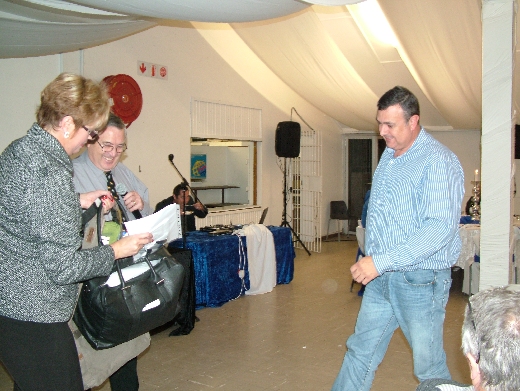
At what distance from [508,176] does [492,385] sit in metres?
2.09

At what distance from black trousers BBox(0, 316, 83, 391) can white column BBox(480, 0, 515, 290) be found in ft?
7.65

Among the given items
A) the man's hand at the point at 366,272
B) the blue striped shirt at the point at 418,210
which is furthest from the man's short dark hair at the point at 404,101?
the man's hand at the point at 366,272

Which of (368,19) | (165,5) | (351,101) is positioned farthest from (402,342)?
(351,101)

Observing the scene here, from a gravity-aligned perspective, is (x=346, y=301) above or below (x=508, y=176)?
below

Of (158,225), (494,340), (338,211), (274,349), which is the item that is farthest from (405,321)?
(338,211)

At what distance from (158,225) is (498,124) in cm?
196

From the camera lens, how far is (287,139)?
891 centimetres

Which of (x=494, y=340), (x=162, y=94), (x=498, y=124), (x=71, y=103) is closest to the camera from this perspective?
(x=494, y=340)

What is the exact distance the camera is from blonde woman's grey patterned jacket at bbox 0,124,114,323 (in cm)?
154

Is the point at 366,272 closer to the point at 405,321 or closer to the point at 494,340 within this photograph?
the point at 405,321

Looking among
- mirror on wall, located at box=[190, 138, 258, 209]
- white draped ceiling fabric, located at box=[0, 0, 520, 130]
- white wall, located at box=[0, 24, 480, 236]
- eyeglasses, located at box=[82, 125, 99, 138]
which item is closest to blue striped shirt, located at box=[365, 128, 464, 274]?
eyeglasses, located at box=[82, 125, 99, 138]

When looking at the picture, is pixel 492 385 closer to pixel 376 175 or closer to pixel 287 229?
pixel 376 175

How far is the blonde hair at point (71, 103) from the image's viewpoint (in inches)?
65.0

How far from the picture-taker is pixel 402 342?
4.30 m
